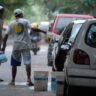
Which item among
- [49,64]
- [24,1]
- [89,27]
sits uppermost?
[24,1]

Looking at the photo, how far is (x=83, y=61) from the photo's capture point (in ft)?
30.6

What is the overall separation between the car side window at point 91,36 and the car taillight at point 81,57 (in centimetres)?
23

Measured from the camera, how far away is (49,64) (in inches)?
788

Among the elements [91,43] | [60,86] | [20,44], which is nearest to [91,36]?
[91,43]

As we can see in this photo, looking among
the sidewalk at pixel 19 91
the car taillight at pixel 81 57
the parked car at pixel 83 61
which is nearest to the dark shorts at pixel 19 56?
the sidewalk at pixel 19 91

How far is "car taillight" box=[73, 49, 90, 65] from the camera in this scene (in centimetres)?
931

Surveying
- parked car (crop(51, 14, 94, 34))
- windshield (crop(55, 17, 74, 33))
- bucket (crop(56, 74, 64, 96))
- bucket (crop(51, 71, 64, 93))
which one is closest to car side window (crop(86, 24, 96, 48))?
bucket (crop(56, 74, 64, 96))

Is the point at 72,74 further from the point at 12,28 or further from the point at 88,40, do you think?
the point at 12,28

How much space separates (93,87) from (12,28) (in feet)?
15.1

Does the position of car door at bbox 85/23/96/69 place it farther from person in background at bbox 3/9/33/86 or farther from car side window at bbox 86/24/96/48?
person in background at bbox 3/9/33/86

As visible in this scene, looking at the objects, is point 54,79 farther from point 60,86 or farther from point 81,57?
point 81,57

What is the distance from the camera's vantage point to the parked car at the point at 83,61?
9195 mm

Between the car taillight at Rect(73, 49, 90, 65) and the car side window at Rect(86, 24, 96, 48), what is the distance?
0.23 meters

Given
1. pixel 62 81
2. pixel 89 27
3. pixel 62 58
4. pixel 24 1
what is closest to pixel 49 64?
pixel 62 58
